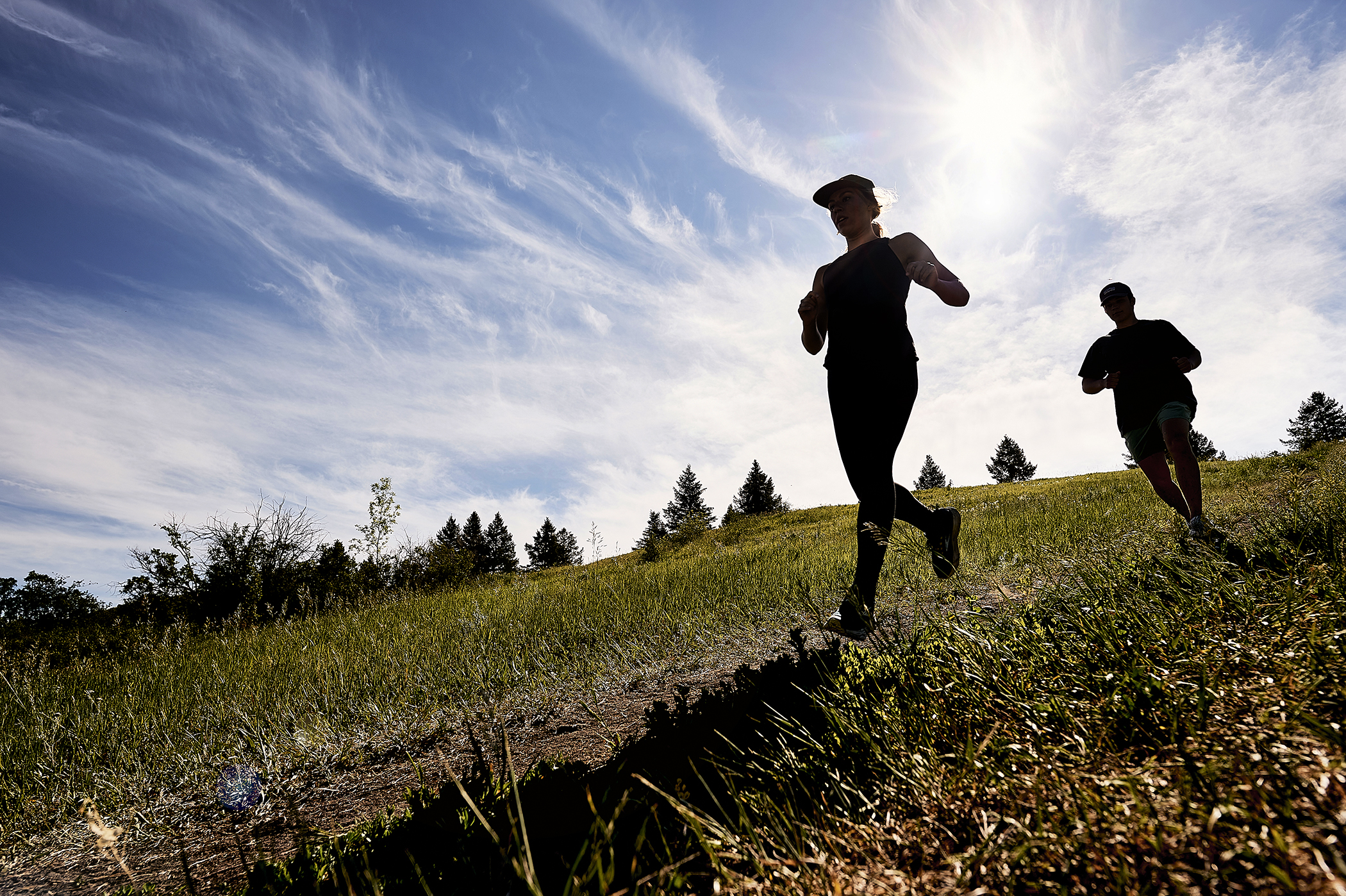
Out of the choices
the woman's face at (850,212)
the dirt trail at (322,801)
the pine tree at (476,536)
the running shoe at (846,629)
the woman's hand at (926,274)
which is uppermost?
the pine tree at (476,536)

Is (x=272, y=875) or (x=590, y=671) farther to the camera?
(x=590, y=671)

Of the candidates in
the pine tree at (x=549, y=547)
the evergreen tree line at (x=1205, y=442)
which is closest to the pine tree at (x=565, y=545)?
the pine tree at (x=549, y=547)

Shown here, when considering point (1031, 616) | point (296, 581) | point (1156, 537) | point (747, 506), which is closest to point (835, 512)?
point (296, 581)

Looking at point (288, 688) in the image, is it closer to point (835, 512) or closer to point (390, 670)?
point (390, 670)

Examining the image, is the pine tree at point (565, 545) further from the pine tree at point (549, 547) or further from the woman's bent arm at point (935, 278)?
the woman's bent arm at point (935, 278)

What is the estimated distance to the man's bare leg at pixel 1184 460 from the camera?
432 centimetres

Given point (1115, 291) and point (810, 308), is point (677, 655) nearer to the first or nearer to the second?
point (810, 308)

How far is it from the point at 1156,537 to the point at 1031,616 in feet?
7.48

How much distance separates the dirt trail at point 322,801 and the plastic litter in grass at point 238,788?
0.14 feet

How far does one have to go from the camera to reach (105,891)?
181 cm

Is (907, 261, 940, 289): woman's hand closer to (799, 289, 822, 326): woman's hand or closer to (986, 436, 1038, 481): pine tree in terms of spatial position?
(799, 289, 822, 326): woman's hand

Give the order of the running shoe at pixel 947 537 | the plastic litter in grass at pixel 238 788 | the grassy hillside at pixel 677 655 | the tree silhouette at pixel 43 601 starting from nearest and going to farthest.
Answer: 1. the grassy hillside at pixel 677 655
2. the plastic litter in grass at pixel 238 788
3. the running shoe at pixel 947 537
4. the tree silhouette at pixel 43 601

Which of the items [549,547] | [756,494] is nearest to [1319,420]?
[756,494]

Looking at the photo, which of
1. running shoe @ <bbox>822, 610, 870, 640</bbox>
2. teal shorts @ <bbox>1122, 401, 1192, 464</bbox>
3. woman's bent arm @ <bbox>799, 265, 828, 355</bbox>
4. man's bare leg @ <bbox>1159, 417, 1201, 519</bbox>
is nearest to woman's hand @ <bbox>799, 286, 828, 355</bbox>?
woman's bent arm @ <bbox>799, 265, 828, 355</bbox>
